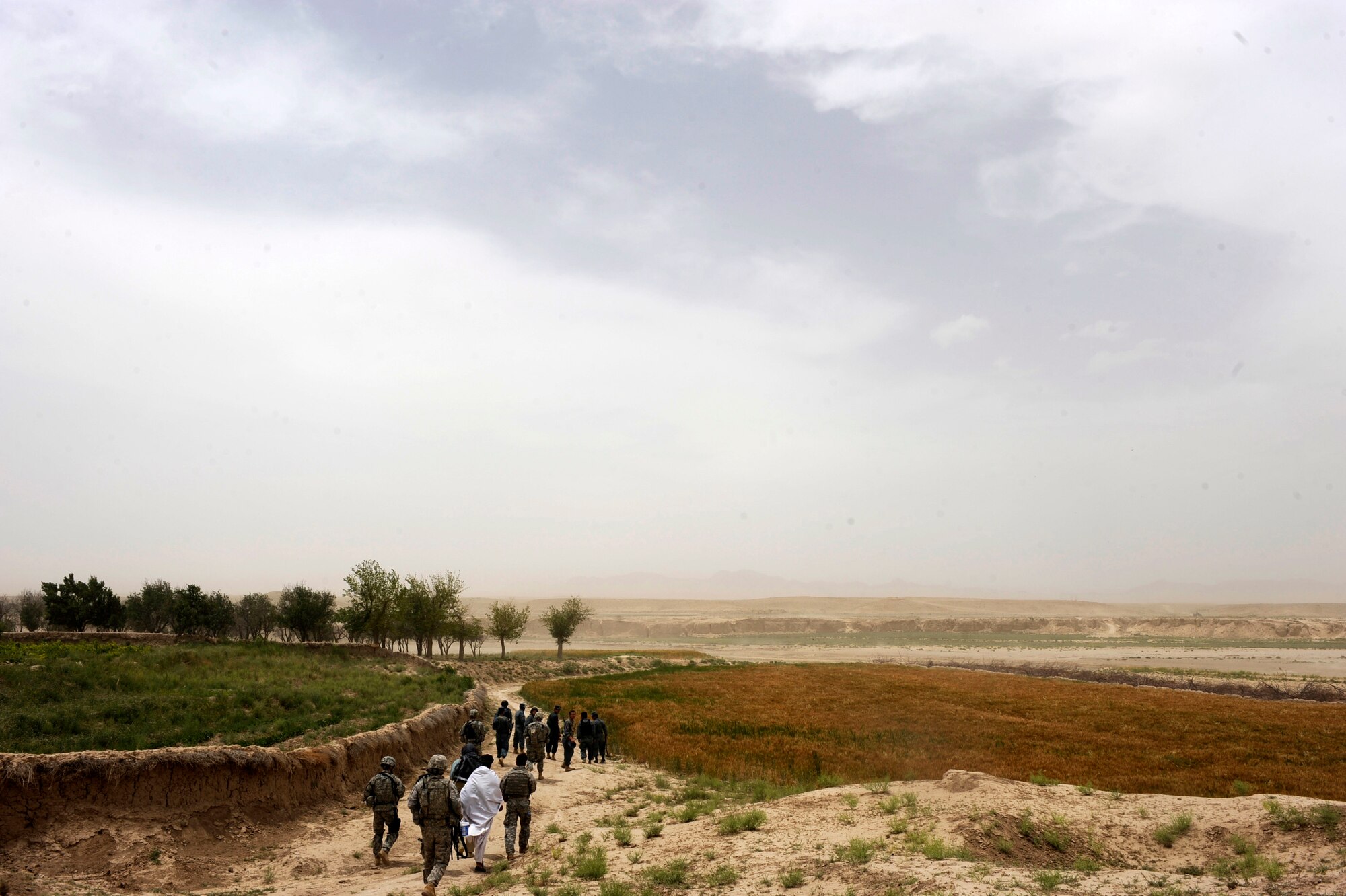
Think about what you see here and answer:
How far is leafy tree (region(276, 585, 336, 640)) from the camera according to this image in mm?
63469

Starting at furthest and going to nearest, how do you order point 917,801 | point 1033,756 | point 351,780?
point 1033,756, point 351,780, point 917,801

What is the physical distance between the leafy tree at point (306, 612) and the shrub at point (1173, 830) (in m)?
63.0

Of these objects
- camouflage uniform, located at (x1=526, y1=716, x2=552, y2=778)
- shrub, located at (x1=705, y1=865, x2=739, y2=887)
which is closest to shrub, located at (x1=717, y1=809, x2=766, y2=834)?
shrub, located at (x1=705, y1=865, x2=739, y2=887)

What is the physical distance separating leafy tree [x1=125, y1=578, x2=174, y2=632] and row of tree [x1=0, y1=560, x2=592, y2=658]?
61mm

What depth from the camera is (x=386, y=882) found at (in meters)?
13.1

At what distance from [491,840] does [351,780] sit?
5.35 metres

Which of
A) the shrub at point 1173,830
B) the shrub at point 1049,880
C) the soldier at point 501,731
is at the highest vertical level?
the shrub at point 1049,880

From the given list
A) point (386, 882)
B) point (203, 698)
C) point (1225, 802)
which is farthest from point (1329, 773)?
point (203, 698)

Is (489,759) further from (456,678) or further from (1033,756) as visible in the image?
(456,678)

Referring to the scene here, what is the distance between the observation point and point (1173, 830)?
1300 cm

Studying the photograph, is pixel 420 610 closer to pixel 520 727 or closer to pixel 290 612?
pixel 290 612

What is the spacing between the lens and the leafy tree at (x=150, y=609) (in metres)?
67.0

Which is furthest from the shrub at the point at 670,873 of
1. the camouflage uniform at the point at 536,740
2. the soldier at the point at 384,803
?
the camouflage uniform at the point at 536,740

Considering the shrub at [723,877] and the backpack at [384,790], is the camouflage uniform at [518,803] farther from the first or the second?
the shrub at [723,877]
